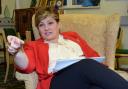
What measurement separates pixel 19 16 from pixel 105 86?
11.4 ft

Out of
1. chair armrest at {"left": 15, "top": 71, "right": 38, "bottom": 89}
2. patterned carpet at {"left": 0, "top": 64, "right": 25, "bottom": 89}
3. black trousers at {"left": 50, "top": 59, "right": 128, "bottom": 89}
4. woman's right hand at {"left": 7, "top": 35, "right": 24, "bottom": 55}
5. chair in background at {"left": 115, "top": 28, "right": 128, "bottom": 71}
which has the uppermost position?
woman's right hand at {"left": 7, "top": 35, "right": 24, "bottom": 55}

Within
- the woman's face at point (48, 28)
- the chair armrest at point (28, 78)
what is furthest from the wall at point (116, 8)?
the chair armrest at point (28, 78)

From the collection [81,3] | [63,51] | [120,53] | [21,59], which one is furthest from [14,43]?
[81,3]

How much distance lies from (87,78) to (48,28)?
1.65 feet

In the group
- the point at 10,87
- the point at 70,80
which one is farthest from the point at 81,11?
the point at 70,80

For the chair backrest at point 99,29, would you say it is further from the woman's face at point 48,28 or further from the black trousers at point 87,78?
the black trousers at point 87,78

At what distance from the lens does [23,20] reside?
4809 mm

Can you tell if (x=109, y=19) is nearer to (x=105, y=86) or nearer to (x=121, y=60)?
(x=105, y=86)

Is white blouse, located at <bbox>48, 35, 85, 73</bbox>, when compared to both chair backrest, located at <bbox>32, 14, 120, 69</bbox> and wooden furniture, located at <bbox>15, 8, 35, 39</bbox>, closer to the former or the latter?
chair backrest, located at <bbox>32, 14, 120, 69</bbox>

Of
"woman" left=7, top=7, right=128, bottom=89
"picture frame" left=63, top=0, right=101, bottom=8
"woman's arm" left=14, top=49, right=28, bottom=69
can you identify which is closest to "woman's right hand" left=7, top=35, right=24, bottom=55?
"woman" left=7, top=7, right=128, bottom=89

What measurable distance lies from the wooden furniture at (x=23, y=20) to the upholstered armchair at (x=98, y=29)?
212 cm

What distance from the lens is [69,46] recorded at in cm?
211

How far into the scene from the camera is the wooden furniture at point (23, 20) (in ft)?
15.2

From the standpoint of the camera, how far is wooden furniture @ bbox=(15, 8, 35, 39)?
4.64 metres
